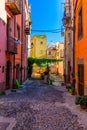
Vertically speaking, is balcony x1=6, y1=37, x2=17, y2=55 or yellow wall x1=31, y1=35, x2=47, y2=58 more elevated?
yellow wall x1=31, y1=35, x2=47, y2=58

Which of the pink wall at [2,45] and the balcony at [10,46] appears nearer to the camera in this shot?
the pink wall at [2,45]

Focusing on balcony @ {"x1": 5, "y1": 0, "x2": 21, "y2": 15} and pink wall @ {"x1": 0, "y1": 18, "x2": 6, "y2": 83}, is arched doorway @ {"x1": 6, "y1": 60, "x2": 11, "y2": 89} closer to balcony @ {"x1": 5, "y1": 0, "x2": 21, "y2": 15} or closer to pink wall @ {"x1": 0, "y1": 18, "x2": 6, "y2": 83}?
pink wall @ {"x1": 0, "y1": 18, "x2": 6, "y2": 83}

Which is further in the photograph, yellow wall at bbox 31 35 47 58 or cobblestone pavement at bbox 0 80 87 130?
yellow wall at bbox 31 35 47 58

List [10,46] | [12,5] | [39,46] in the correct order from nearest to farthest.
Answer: [12,5]
[10,46]
[39,46]

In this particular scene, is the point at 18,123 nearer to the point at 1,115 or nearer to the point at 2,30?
the point at 1,115

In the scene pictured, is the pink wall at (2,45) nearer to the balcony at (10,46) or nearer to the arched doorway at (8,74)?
the balcony at (10,46)

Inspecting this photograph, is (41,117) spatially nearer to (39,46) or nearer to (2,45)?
(2,45)

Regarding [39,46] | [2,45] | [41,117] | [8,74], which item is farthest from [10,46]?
[39,46]

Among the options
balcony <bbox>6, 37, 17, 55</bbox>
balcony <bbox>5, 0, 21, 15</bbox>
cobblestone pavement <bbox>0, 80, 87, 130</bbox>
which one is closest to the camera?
cobblestone pavement <bbox>0, 80, 87, 130</bbox>

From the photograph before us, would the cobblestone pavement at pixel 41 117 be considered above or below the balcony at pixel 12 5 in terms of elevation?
below

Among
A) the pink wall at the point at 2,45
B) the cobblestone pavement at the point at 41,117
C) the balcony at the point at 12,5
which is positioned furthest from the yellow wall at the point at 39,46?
the cobblestone pavement at the point at 41,117

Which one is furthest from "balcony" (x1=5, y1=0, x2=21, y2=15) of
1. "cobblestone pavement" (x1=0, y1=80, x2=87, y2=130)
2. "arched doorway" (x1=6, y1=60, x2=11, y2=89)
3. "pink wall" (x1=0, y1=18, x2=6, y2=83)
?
"cobblestone pavement" (x1=0, y1=80, x2=87, y2=130)

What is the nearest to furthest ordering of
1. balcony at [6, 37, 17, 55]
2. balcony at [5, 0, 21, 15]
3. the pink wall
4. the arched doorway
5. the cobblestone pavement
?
the cobblestone pavement
the pink wall
balcony at [5, 0, 21, 15]
balcony at [6, 37, 17, 55]
the arched doorway

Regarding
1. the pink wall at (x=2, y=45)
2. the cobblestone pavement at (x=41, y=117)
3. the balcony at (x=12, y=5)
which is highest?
the balcony at (x=12, y=5)
